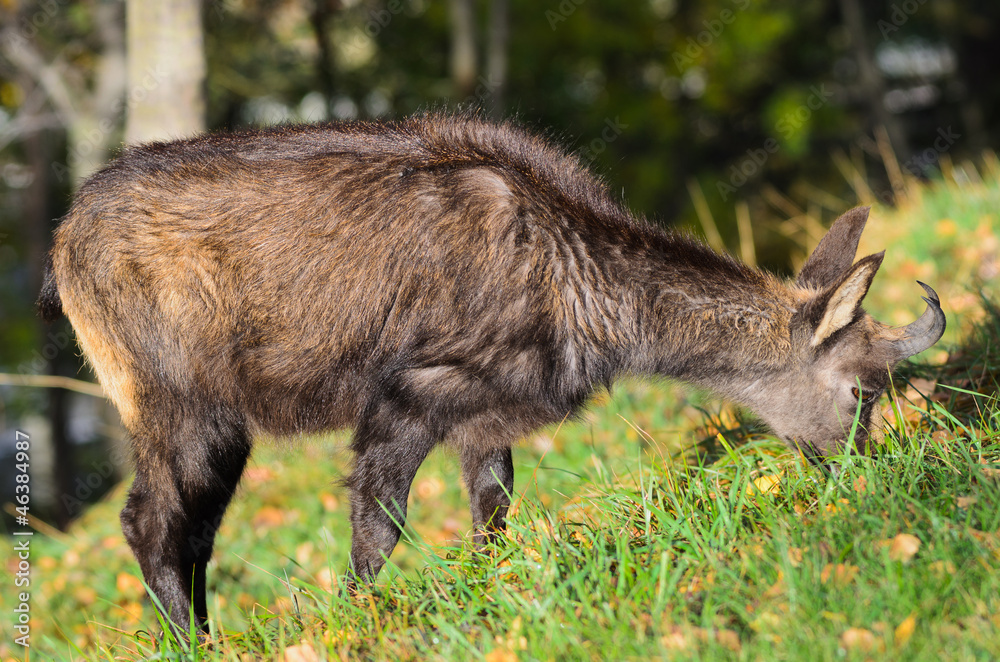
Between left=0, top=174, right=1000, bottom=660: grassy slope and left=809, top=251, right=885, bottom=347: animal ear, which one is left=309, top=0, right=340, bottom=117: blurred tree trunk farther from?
left=0, top=174, right=1000, bottom=660: grassy slope

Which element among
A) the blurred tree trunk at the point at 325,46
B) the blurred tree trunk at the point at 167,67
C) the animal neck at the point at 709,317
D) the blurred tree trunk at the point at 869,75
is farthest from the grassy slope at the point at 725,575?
the blurred tree trunk at the point at 325,46

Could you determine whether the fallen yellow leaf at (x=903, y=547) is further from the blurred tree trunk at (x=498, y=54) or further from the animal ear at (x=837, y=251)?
the blurred tree trunk at (x=498, y=54)

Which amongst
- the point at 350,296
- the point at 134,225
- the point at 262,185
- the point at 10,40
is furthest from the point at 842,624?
the point at 10,40

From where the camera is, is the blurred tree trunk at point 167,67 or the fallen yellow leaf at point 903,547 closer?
the fallen yellow leaf at point 903,547

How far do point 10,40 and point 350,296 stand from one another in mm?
11216

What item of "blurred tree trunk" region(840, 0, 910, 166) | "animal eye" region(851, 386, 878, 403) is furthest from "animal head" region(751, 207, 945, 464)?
"blurred tree trunk" region(840, 0, 910, 166)

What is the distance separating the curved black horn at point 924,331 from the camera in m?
3.41

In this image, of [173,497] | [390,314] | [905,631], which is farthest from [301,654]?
[905,631]

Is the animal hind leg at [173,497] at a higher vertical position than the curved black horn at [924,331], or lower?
lower

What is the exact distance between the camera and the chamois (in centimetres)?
334

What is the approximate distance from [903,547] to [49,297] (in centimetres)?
364

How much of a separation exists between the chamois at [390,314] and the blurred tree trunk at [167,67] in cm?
208

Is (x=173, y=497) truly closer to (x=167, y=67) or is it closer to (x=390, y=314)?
(x=390, y=314)

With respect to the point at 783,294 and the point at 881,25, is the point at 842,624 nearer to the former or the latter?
the point at 783,294
